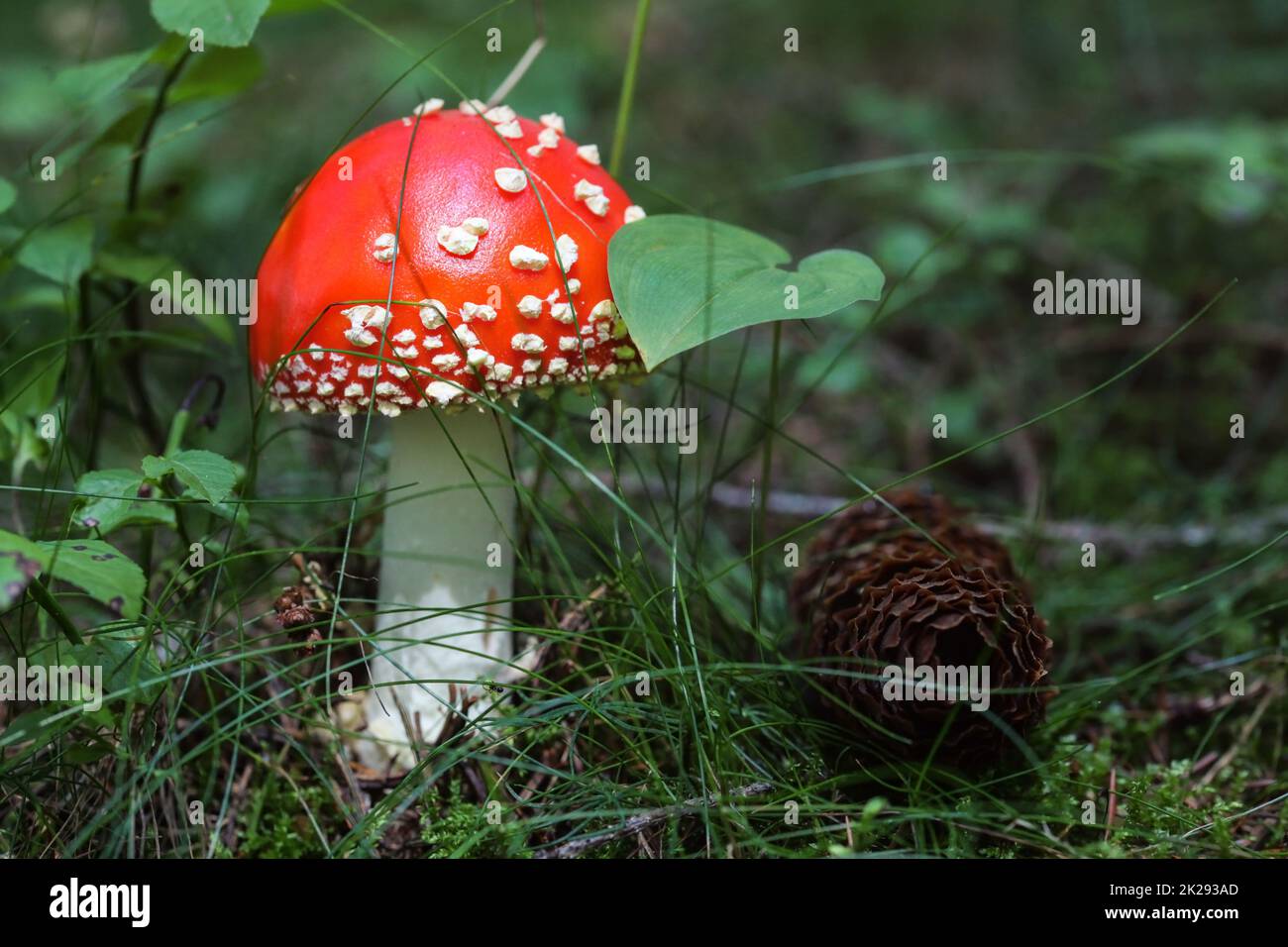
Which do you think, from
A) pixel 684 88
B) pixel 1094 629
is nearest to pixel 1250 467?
pixel 1094 629

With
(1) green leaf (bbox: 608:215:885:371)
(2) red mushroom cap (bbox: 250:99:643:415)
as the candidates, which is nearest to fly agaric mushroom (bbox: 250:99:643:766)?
(2) red mushroom cap (bbox: 250:99:643:415)

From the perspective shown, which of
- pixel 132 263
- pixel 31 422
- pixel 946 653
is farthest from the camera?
pixel 132 263

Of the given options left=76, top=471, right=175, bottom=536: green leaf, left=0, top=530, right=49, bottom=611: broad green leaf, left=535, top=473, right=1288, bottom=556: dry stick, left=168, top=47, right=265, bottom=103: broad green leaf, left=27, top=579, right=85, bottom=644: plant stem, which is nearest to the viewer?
left=0, top=530, right=49, bottom=611: broad green leaf

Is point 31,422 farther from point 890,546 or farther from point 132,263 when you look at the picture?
point 890,546

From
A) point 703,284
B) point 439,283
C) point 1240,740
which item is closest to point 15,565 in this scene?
point 439,283

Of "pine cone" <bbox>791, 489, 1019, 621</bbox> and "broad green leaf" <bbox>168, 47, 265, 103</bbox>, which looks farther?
"broad green leaf" <bbox>168, 47, 265, 103</bbox>

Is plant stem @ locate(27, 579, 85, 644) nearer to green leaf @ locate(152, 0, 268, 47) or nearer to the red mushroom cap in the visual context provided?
the red mushroom cap

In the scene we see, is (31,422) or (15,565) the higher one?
(31,422)
